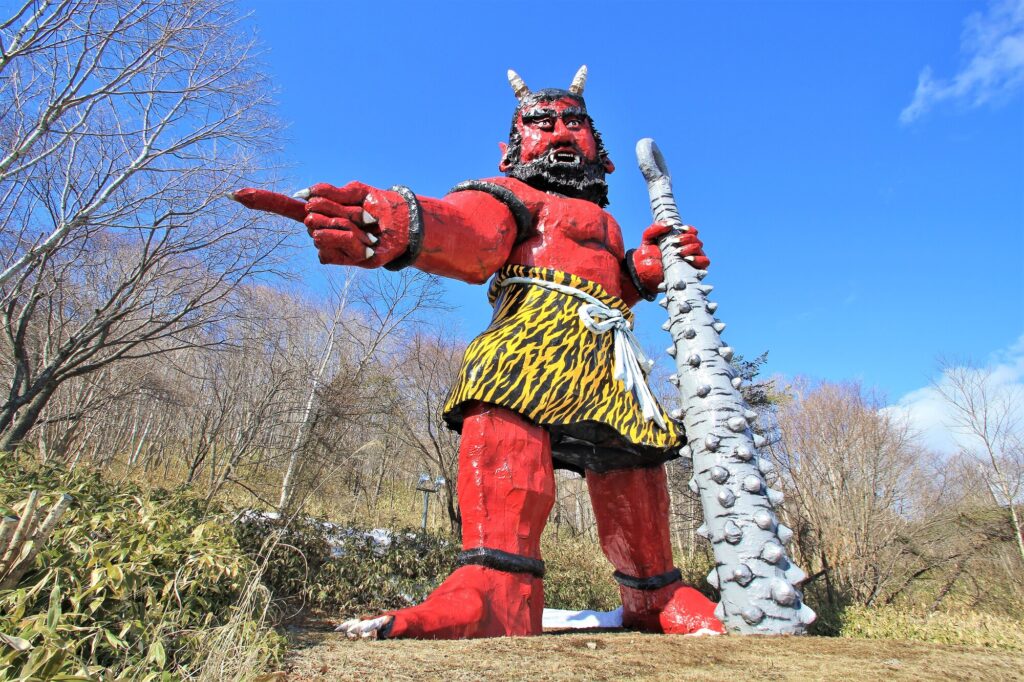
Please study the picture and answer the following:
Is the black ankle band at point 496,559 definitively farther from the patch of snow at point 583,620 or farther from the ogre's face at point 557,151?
the ogre's face at point 557,151

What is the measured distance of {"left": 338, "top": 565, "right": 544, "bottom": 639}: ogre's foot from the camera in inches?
70.4

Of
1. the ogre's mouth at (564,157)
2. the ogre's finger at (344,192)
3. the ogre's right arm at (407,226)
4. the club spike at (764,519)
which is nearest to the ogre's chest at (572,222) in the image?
the ogre's right arm at (407,226)

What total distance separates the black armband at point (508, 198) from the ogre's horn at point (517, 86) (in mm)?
976

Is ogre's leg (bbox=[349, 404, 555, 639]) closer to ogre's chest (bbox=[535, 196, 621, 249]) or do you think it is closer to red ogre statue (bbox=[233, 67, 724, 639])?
red ogre statue (bbox=[233, 67, 724, 639])

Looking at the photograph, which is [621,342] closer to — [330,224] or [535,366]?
[535,366]

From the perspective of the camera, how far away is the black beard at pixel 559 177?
3.25m

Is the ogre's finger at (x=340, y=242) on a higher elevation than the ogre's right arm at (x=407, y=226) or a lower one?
lower

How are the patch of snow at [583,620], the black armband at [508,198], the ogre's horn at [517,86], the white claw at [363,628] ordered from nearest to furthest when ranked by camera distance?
the white claw at [363,628], the black armband at [508,198], the patch of snow at [583,620], the ogre's horn at [517,86]

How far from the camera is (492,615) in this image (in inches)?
84.9

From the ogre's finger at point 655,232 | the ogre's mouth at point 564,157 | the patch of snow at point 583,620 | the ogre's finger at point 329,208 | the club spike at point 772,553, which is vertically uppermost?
the ogre's mouth at point 564,157

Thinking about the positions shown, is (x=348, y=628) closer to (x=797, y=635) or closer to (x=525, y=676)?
(x=525, y=676)

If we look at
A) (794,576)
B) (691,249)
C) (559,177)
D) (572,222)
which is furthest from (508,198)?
(794,576)

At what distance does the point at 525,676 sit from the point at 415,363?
787cm

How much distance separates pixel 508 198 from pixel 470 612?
1.87 m
